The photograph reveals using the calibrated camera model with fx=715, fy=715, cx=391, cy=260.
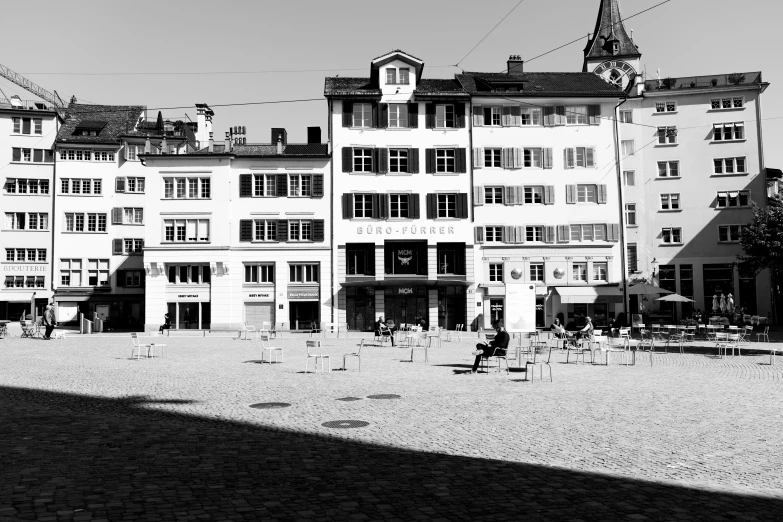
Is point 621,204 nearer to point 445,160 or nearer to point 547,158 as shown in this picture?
point 547,158

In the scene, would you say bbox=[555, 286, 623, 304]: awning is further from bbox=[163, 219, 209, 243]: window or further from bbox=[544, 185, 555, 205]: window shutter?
bbox=[163, 219, 209, 243]: window

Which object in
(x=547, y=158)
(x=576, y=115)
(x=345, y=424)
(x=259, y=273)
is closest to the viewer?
(x=345, y=424)

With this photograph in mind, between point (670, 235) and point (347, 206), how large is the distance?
23.8 m

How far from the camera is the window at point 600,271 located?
50.4 m

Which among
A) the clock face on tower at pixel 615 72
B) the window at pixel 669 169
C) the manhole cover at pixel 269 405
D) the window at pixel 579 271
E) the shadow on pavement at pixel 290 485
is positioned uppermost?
the clock face on tower at pixel 615 72

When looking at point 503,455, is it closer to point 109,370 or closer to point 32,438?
point 32,438

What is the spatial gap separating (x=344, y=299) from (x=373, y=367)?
27.5 m

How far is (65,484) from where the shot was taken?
8.16 m

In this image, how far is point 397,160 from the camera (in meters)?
50.2

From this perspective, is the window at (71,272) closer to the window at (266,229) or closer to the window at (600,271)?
the window at (266,229)

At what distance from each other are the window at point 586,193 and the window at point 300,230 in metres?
19.1

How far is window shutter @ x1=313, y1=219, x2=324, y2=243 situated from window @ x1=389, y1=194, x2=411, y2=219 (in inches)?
194

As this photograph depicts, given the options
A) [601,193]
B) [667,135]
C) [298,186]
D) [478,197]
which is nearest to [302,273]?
[298,186]

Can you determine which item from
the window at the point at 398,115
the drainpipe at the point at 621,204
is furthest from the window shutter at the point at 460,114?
the drainpipe at the point at 621,204
